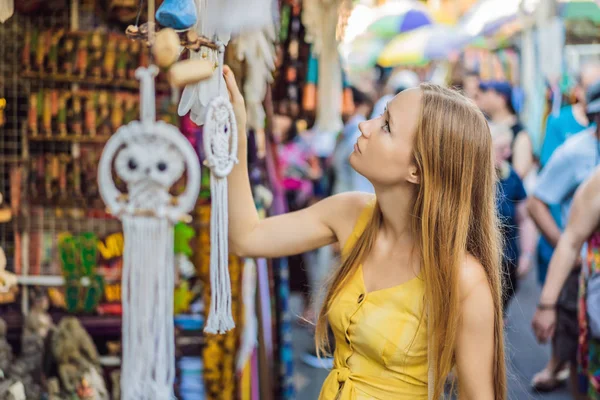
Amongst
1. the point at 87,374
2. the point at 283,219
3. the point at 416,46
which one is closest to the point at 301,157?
the point at 416,46

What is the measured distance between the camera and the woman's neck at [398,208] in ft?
5.17

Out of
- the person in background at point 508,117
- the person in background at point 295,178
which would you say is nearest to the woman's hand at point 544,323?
the person in background at point 508,117

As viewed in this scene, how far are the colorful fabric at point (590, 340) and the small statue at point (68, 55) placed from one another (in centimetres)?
190

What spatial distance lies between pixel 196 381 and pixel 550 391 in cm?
227

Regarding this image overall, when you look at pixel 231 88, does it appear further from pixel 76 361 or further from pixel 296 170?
pixel 296 170

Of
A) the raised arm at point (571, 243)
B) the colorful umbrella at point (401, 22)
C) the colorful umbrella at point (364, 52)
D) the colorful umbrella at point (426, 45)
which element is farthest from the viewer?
→ the colorful umbrella at point (364, 52)

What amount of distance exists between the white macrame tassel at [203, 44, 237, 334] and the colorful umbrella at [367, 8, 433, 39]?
786 cm

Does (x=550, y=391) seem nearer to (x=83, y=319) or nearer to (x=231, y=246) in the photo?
(x=83, y=319)

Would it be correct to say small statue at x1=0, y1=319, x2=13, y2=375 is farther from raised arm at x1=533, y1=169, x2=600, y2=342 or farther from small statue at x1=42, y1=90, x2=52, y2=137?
raised arm at x1=533, y1=169, x2=600, y2=342

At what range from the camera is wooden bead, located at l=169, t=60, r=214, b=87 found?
40.9 inches

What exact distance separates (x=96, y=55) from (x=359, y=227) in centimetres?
143

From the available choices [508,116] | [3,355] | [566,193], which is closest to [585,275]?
[566,193]

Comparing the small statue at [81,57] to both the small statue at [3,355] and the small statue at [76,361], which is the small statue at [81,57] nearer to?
the small statue at [76,361]

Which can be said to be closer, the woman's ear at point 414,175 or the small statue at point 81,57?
the woman's ear at point 414,175
